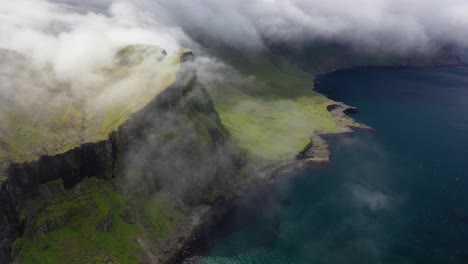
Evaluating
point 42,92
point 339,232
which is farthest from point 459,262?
point 42,92

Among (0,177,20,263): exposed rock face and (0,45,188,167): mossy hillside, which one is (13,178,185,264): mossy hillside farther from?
(0,45,188,167): mossy hillside

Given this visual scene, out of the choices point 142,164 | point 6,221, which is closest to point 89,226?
point 6,221

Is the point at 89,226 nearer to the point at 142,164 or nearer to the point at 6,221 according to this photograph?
the point at 6,221

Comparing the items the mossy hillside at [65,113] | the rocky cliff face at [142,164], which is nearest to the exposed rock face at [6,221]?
the rocky cliff face at [142,164]

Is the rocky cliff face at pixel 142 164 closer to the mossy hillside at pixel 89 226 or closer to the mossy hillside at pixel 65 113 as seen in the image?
the mossy hillside at pixel 89 226

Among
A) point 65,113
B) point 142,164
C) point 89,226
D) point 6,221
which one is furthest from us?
point 65,113

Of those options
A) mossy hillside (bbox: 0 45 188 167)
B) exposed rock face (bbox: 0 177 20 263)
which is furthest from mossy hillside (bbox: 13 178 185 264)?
mossy hillside (bbox: 0 45 188 167)

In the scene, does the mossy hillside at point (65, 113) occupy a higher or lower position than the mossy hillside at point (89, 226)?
higher
